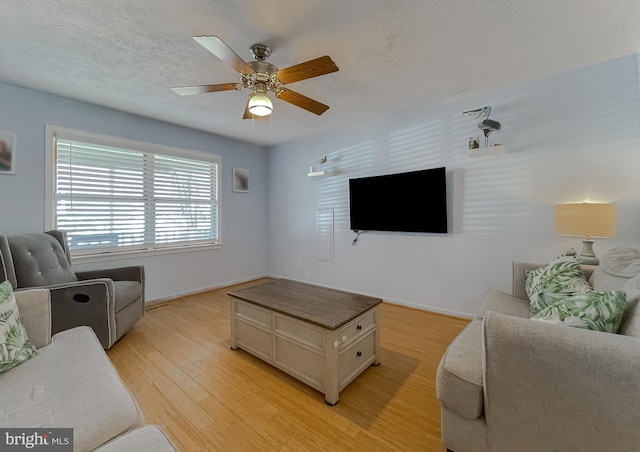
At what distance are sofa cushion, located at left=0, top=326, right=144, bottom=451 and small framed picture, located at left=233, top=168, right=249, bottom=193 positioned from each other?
344 cm

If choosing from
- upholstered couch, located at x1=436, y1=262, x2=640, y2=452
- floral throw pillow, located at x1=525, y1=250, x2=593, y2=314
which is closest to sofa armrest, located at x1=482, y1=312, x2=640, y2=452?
upholstered couch, located at x1=436, y1=262, x2=640, y2=452

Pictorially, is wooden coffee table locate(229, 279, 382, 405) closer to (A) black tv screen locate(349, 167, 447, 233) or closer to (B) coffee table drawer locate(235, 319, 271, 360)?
(B) coffee table drawer locate(235, 319, 271, 360)

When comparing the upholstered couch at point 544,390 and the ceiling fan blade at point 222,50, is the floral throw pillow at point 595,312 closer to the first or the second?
the upholstered couch at point 544,390

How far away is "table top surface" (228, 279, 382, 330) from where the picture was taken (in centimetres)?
174

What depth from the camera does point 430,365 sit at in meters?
2.06

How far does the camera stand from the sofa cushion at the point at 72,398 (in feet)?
2.97

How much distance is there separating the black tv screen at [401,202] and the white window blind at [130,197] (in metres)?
2.35

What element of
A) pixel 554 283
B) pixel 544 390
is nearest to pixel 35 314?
pixel 544 390

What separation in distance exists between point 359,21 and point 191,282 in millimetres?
3800

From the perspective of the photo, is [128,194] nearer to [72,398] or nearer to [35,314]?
[35,314]

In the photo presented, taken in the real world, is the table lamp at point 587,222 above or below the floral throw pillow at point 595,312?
above

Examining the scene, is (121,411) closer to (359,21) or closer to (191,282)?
(359,21)

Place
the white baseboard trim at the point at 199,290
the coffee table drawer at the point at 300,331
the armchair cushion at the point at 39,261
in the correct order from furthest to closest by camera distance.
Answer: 1. the white baseboard trim at the point at 199,290
2. the armchair cushion at the point at 39,261
3. the coffee table drawer at the point at 300,331

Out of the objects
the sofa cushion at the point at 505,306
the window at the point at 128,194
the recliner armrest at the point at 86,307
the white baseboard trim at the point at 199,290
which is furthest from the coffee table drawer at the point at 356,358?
the window at the point at 128,194
